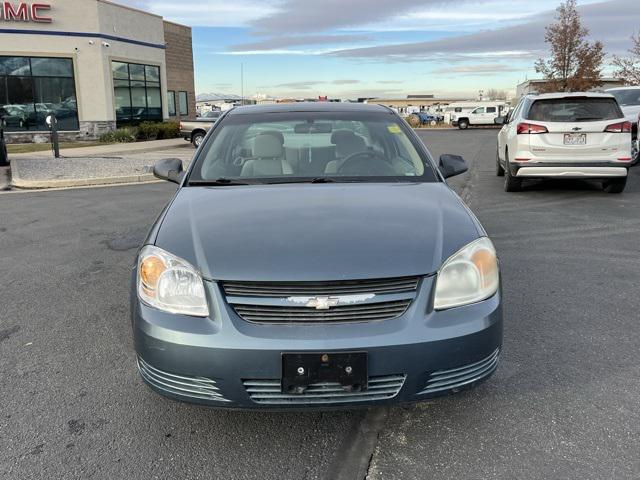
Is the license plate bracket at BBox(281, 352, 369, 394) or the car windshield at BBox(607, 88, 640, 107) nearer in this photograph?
the license plate bracket at BBox(281, 352, 369, 394)

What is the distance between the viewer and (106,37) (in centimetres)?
2445

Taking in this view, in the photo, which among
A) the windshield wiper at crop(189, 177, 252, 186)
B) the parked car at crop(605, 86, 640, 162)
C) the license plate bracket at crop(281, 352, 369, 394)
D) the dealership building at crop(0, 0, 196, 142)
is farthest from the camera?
the dealership building at crop(0, 0, 196, 142)

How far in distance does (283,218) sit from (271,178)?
86cm

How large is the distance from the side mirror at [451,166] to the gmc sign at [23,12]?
23223 mm

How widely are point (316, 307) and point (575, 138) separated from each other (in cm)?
786

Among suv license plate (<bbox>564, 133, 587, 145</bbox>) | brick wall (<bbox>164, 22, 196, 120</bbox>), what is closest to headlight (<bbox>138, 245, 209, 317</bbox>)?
suv license plate (<bbox>564, 133, 587, 145</bbox>)

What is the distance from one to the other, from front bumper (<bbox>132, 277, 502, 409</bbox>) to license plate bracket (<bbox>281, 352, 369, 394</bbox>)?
0.09ft

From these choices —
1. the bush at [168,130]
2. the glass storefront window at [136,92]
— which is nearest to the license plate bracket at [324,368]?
the bush at [168,130]

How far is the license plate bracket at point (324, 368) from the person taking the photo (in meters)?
2.37

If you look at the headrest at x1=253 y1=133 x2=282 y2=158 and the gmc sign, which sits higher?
the gmc sign

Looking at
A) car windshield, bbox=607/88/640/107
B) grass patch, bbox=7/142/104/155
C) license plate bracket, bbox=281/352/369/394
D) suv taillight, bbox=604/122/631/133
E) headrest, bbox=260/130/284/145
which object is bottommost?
grass patch, bbox=7/142/104/155

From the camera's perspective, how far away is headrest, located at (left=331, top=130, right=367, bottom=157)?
4.08 meters

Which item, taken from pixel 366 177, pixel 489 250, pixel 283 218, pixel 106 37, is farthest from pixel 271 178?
pixel 106 37

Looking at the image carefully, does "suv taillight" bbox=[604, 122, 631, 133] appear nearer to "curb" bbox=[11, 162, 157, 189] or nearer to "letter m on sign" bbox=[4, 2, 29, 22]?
"curb" bbox=[11, 162, 157, 189]
